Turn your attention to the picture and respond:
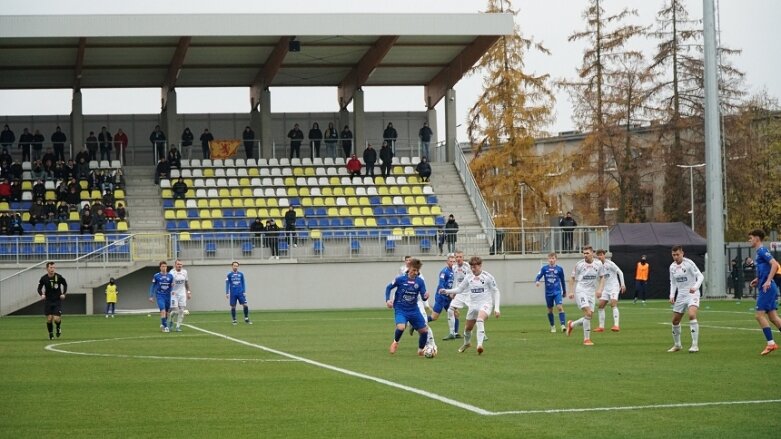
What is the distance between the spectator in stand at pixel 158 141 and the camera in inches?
2157

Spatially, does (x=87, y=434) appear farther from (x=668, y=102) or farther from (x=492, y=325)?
(x=668, y=102)

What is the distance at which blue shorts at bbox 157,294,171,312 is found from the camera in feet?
106

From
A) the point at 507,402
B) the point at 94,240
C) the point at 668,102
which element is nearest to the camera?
the point at 507,402

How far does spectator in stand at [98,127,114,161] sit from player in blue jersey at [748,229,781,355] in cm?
3839

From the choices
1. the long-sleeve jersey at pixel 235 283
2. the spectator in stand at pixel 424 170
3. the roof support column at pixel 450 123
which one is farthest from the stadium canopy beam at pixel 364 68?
the long-sleeve jersey at pixel 235 283

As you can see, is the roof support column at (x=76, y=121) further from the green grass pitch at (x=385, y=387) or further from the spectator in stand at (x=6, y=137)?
the green grass pitch at (x=385, y=387)

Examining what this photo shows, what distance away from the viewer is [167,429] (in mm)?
12703

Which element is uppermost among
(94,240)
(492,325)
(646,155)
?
(646,155)

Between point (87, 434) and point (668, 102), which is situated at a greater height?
point (668, 102)

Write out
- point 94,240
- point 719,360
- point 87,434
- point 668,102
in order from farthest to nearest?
1. point 668,102
2. point 94,240
3. point 719,360
4. point 87,434

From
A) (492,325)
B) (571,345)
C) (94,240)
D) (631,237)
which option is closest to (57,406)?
(571,345)

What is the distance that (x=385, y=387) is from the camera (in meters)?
16.5

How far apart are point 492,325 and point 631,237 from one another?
77.5ft

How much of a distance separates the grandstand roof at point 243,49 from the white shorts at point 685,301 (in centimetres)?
2993
